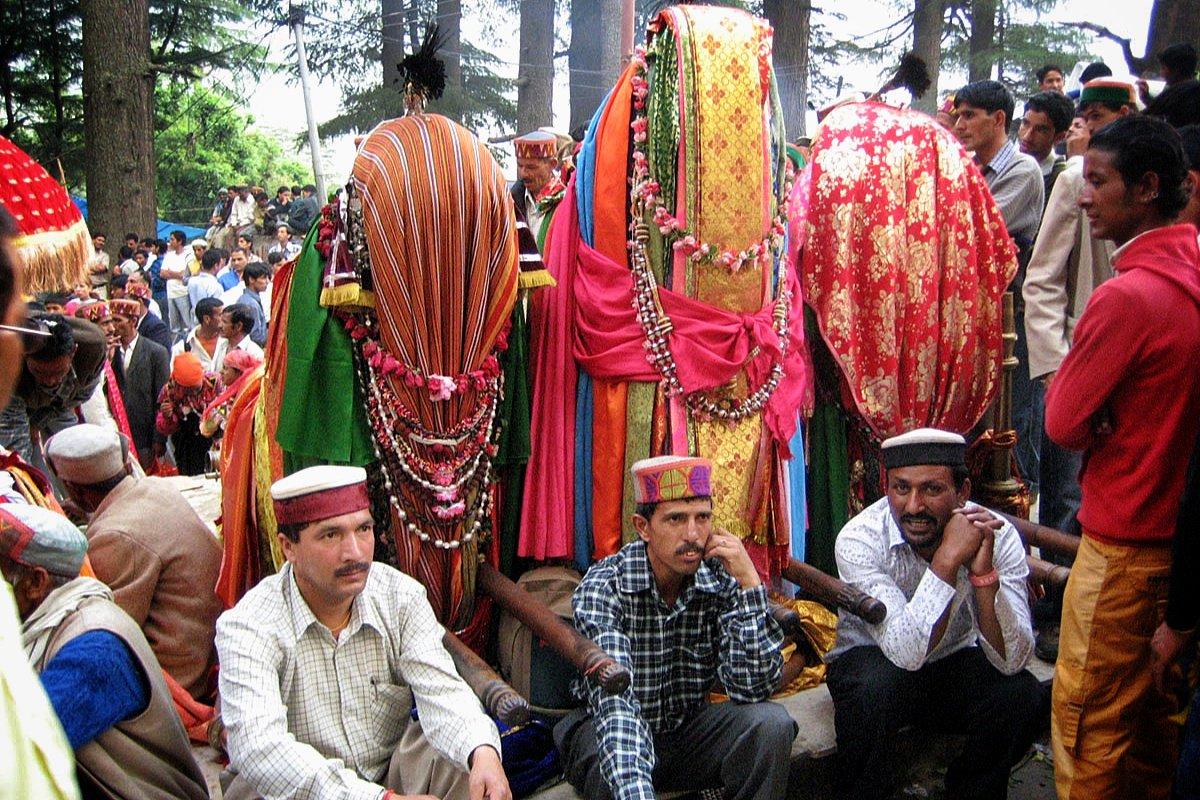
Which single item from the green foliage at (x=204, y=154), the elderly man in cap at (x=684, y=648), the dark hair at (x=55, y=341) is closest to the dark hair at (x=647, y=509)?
the elderly man in cap at (x=684, y=648)

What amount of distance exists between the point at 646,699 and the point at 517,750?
0.48 metres

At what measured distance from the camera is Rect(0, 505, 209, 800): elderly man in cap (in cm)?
238

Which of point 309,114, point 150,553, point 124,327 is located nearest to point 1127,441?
point 150,553

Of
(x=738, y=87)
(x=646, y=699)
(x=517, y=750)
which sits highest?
(x=738, y=87)

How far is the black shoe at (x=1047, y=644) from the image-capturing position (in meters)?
3.99

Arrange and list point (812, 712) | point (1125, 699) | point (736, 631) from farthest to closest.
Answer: point (812, 712), point (736, 631), point (1125, 699)

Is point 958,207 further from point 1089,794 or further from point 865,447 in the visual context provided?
point 1089,794

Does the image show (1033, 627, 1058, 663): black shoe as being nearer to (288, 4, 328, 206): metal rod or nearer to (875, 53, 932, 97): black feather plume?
(875, 53, 932, 97): black feather plume

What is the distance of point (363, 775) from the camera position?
2893 mm

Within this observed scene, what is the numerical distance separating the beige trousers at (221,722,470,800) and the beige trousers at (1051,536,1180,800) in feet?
5.26

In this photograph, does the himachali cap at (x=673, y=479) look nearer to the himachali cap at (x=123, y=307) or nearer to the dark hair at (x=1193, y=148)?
the dark hair at (x=1193, y=148)

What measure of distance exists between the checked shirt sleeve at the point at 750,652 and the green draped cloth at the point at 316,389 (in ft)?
4.27

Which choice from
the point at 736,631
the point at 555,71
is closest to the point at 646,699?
the point at 736,631

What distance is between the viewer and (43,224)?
2.91m
